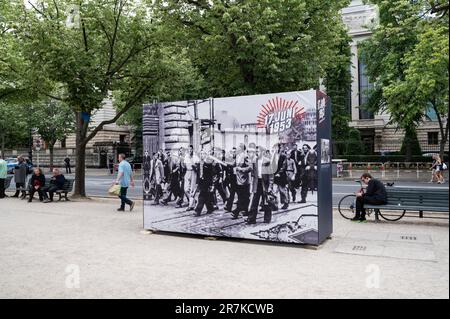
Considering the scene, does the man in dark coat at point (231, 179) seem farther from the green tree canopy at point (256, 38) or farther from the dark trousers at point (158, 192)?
the green tree canopy at point (256, 38)

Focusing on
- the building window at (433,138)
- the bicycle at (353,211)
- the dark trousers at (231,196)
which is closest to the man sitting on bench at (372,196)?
the bicycle at (353,211)

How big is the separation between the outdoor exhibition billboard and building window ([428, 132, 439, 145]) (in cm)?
4459

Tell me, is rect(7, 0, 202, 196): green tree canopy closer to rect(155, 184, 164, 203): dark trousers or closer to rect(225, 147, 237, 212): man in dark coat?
rect(155, 184, 164, 203): dark trousers

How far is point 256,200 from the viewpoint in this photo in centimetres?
914

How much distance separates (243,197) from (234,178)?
44 centimetres

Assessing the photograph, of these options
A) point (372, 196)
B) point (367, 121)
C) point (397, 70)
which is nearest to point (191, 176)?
point (372, 196)

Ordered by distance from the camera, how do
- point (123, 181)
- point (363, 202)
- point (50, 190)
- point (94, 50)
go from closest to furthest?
point (363, 202) < point (123, 181) < point (94, 50) < point (50, 190)

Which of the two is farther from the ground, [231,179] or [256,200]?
[231,179]

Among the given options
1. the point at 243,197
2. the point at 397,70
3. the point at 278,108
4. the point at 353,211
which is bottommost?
the point at 353,211

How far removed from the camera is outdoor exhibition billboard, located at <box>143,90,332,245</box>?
28.5 feet

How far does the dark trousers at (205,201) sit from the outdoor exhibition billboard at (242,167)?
0.07 ft

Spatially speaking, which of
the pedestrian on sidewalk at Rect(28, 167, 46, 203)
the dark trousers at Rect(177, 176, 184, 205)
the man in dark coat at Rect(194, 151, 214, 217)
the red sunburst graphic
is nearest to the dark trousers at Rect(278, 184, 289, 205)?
the red sunburst graphic

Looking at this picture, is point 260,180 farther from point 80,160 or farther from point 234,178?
point 80,160

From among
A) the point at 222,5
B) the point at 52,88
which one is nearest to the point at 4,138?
the point at 52,88
